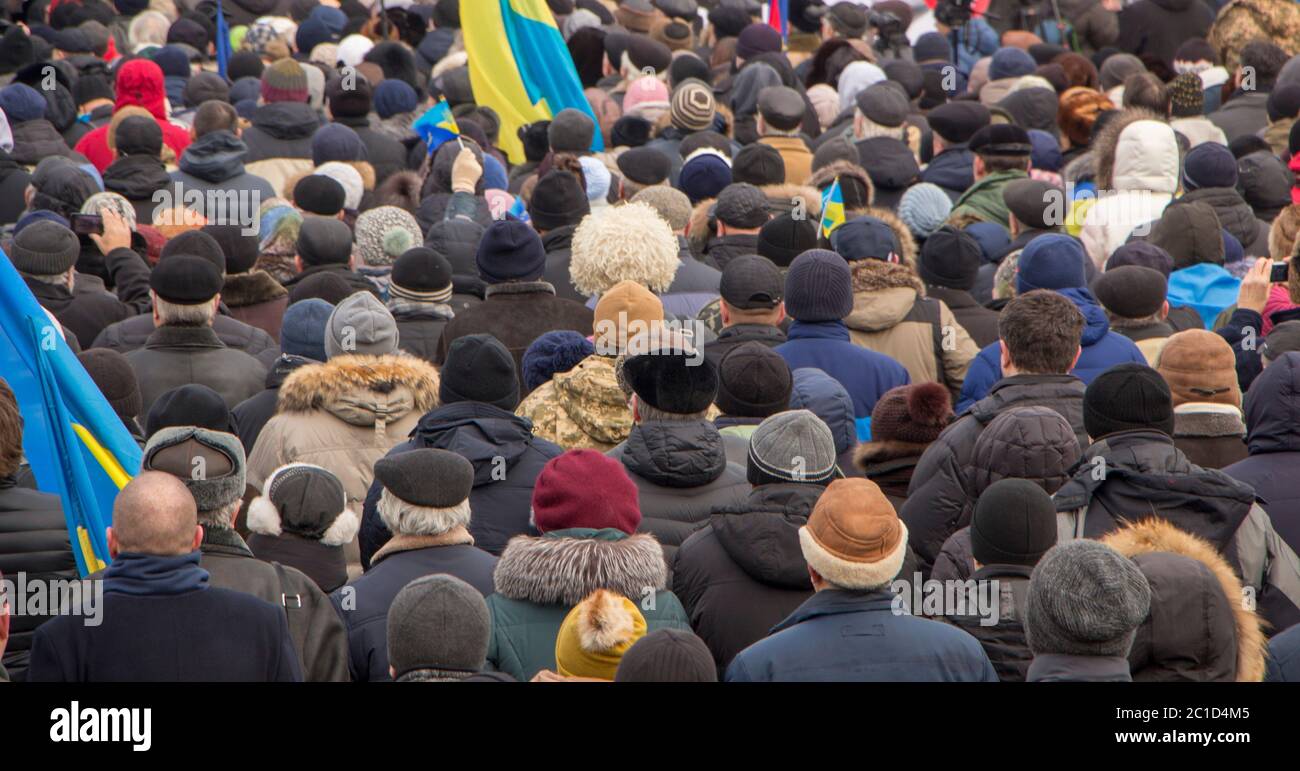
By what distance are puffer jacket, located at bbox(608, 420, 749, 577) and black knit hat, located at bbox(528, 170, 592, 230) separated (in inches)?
140

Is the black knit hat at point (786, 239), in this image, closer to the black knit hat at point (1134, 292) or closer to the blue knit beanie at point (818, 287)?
the blue knit beanie at point (818, 287)

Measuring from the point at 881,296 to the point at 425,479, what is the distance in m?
3.04

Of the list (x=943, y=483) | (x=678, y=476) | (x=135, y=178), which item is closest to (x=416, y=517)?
(x=678, y=476)

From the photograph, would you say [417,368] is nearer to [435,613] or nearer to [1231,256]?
[435,613]

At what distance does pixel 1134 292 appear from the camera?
24.3 ft

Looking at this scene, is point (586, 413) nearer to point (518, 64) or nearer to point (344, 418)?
point (344, 418)

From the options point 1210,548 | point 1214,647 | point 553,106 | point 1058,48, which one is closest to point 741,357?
point 1210,548

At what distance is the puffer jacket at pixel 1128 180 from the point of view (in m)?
9.56

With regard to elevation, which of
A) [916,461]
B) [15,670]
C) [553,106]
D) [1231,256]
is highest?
[553,106]

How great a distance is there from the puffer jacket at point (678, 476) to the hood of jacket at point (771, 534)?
488mm

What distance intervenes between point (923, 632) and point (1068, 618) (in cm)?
39

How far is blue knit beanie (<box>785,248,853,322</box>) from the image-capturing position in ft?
23.5

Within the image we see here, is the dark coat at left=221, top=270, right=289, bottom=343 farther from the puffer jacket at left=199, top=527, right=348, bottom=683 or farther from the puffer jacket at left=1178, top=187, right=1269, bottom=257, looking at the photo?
the puffer jacket at left=1178, top=187, right=1269, bottom=257

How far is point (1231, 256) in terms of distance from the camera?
9.14 m
